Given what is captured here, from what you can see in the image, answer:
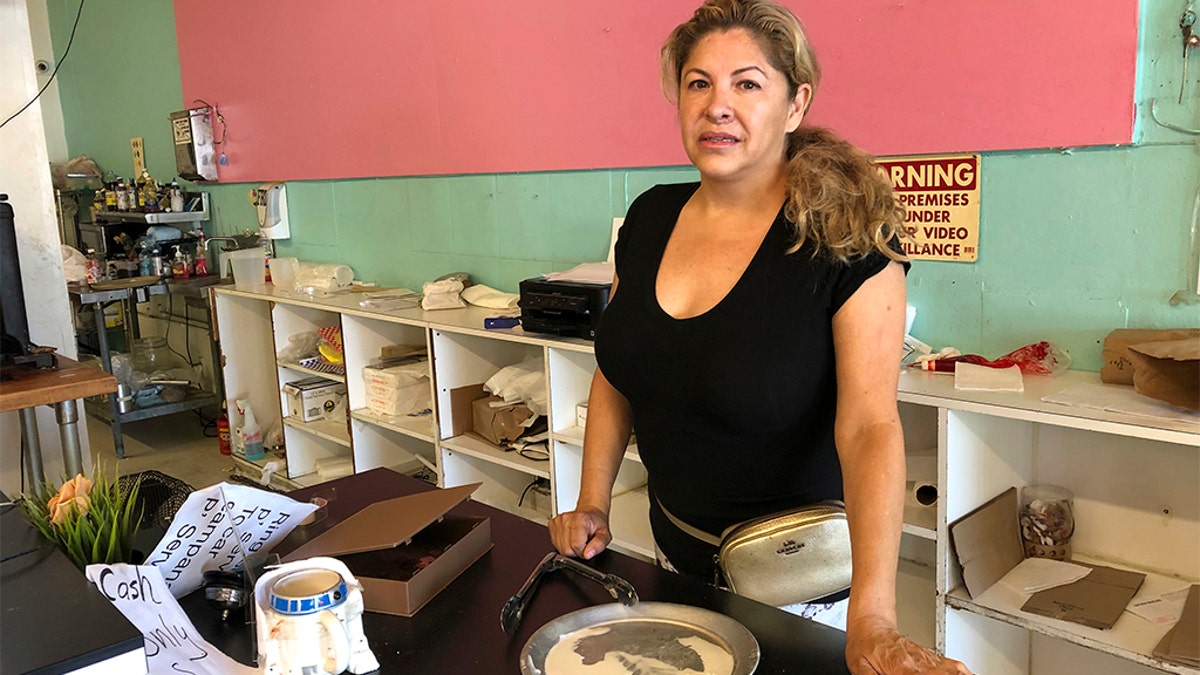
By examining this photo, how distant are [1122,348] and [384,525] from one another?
1.48 m

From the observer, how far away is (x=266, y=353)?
4652 millimetres

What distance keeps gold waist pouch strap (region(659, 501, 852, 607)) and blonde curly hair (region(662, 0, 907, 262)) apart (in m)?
0.36

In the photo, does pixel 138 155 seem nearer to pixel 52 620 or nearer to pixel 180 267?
pixel 180 267

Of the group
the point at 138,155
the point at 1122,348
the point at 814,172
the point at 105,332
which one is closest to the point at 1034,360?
the point at 1122,348

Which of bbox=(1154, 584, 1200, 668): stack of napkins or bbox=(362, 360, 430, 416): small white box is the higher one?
bbox=(362, 360, 430, 416): small white box

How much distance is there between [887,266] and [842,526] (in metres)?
0.36

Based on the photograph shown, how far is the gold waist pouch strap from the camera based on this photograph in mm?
1260

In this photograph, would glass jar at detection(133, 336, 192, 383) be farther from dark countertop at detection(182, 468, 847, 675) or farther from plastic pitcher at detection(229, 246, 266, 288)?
dark countertop at detection(182, 468, 847, 675)

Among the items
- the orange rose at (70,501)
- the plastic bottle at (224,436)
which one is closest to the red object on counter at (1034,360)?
the orange rose at (70,501)

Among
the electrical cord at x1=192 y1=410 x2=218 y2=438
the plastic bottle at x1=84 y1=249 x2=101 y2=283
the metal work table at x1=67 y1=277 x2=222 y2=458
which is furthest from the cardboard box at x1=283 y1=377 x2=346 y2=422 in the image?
the plastic bottle at x1=84 y1=249 x2=101 y2=283

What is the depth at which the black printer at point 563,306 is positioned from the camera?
2.54m

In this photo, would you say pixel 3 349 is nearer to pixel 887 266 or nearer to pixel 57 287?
pixel 57 287

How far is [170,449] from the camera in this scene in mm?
5070

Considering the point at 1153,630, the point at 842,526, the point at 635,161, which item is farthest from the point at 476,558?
the point at 635,161
